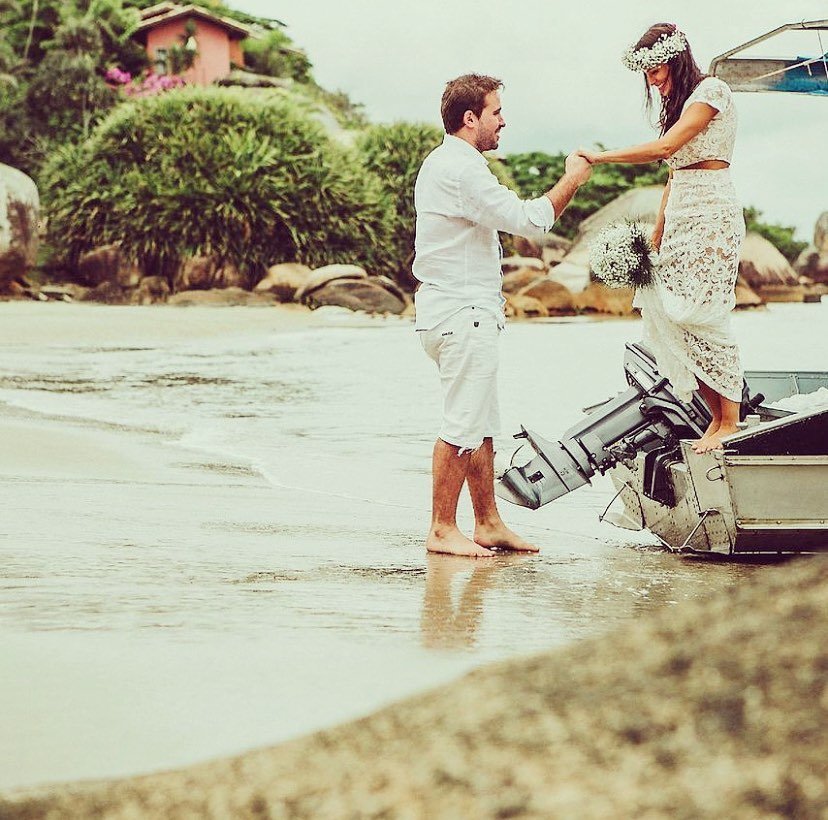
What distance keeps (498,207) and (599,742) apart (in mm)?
3982

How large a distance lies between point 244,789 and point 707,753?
690 millimetres

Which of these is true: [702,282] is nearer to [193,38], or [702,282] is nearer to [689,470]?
[689,470]

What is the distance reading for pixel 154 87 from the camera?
37875 millimetres

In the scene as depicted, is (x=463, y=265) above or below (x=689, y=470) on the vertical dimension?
above

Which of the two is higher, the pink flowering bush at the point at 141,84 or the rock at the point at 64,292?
the pink flowering bush at the point at 141,84

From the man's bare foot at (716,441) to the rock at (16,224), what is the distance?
73.3ft

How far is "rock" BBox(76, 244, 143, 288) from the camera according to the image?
29547 millimetres

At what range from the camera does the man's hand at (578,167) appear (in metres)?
5.96

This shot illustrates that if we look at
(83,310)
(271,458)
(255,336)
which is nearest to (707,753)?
(271,458)

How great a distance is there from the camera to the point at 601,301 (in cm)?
3288

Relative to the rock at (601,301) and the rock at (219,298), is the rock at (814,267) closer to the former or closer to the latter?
the rock at (601,301)

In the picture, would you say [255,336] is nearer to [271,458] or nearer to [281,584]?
[271,458]

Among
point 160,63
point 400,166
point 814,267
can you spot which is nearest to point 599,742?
point 400,166

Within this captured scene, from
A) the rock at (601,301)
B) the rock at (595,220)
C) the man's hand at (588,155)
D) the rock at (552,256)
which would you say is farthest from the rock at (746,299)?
the man's hand at (588,155)
